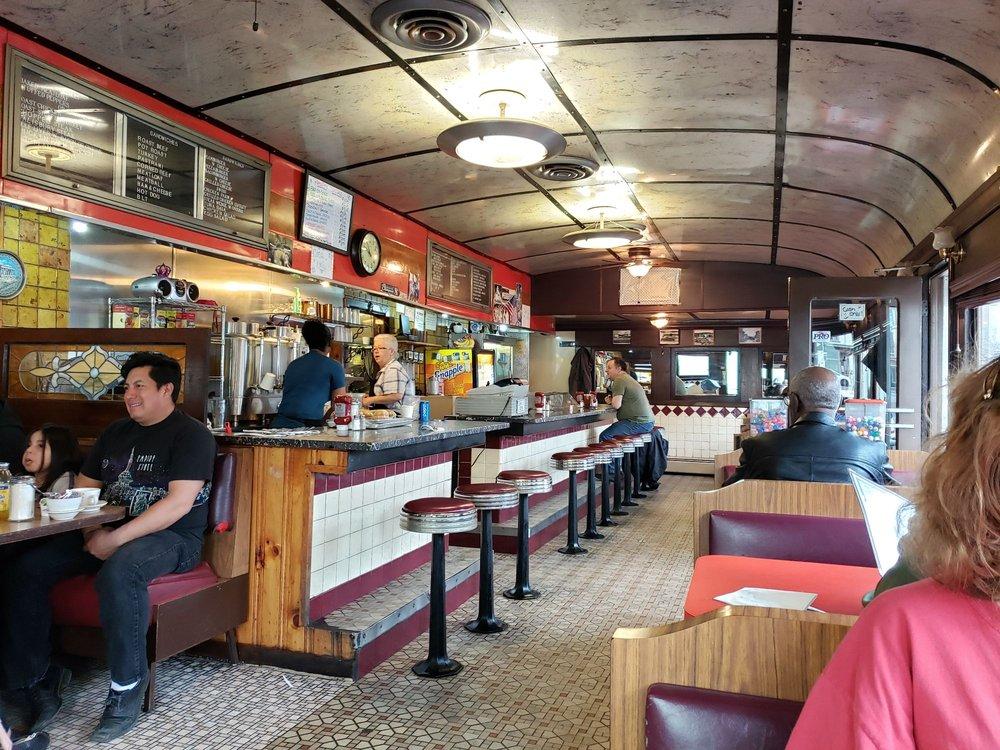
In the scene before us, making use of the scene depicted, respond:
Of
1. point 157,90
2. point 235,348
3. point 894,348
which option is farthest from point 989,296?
point 157,90

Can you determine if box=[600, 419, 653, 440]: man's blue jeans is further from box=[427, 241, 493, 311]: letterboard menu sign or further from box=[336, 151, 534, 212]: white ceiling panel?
box=[336, 151, 534, 212]: white ceiling panel

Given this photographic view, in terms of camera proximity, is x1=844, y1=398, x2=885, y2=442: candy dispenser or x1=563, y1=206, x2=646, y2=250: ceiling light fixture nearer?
x1=844, y1=398, x2=885, y2=442: candy dispenser

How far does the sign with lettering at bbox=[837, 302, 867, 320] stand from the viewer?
19.6 ft

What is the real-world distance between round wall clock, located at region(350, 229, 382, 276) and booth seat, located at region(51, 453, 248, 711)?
369 cm

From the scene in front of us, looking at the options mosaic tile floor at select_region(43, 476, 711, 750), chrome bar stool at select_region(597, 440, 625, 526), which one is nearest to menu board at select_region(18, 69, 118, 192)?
mosaic tile floor at select_region(43, 476, 711, 750)

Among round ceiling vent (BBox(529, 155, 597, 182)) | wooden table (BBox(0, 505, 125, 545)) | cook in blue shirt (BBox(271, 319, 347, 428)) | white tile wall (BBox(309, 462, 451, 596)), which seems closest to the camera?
wooden table (BBox(0, 505, 125, 545))

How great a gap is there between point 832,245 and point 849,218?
1.32 metres

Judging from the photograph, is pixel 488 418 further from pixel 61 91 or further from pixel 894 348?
pixel 61 91

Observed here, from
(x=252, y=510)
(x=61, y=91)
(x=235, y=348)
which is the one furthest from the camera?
(x=235, y=348)

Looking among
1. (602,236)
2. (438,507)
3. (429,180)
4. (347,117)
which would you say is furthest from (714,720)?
(602,236)

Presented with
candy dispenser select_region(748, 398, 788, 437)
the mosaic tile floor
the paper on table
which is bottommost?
the mosaic tile floor

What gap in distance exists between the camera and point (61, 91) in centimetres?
414

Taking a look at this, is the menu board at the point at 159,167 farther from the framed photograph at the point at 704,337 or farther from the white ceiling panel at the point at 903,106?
the framed photograph at the point at 704,337

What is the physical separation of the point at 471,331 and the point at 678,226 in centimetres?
295
